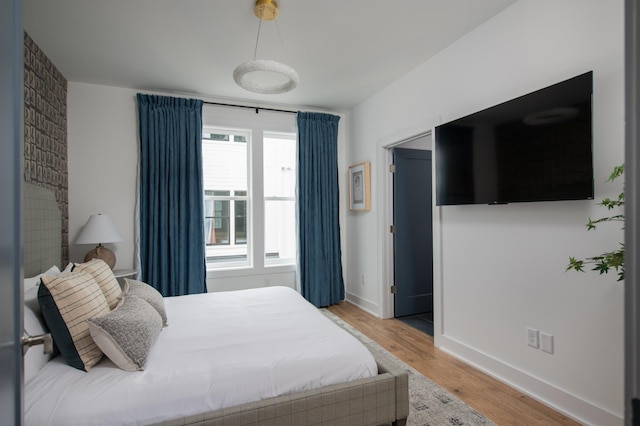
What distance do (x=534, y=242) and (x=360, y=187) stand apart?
2364 millimetres

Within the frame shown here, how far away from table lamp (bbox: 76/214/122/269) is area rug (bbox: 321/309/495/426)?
2.80 m

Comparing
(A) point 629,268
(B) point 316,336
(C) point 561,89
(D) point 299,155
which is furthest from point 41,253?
(C) point 561,89

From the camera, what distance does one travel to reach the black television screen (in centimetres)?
189

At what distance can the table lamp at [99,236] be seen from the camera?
316cm

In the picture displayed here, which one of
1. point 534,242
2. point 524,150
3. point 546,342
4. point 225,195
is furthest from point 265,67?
point 546,342

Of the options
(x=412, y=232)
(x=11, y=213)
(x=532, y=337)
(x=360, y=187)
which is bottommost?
(x=532, y=337)

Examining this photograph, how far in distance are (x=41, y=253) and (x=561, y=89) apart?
3964 mm

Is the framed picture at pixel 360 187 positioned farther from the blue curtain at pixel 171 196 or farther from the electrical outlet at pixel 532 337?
the electrical outlet at pixel 532 337

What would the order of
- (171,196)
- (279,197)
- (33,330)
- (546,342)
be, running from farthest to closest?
1. (279,197)
2. (171,196)
3. (546,342)
4. (33,330)

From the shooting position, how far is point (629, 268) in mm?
467

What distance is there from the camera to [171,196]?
12.3 feet

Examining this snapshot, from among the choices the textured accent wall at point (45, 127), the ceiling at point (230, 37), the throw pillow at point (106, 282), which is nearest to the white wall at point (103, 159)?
the textured accent wall at point (45, 127)

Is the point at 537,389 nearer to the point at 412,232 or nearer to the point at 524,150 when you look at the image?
the point at 524,150

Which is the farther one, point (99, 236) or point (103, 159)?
point (103, 159)
